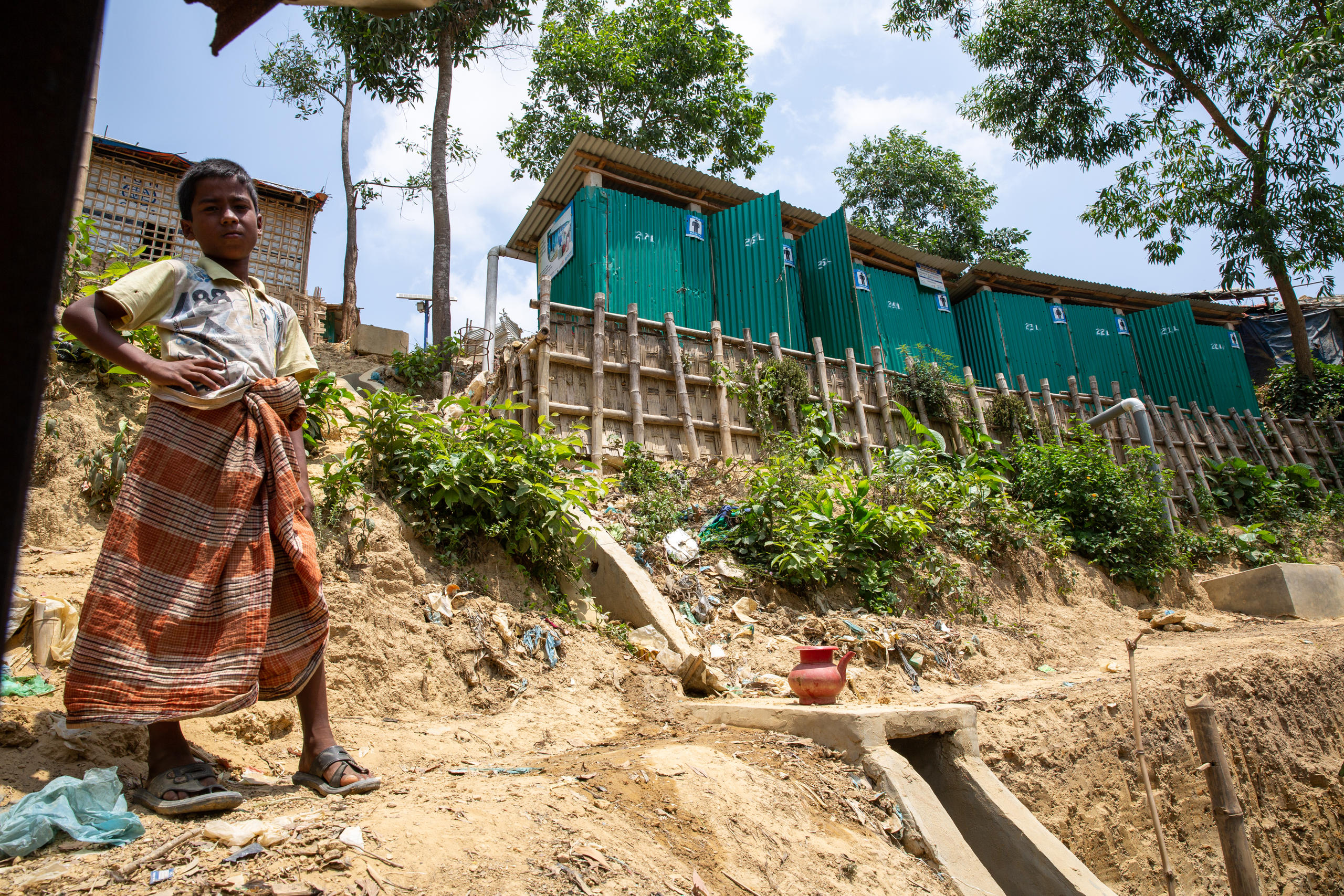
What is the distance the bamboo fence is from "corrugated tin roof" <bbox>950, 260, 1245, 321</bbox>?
3206 millimetres

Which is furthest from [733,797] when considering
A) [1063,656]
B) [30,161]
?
[1063,656]

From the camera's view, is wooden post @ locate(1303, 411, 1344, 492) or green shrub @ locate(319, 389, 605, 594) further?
wooden post @ locate(1303, 411, 1344, 492)

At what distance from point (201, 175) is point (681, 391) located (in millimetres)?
5497

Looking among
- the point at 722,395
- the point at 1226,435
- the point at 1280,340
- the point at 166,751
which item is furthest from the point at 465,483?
the point at 1280,340

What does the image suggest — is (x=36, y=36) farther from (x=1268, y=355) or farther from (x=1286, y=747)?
(x=1268, y=355)

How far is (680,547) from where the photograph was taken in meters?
5.80

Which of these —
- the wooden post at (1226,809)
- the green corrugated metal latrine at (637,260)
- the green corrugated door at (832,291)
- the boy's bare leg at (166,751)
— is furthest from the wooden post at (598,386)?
the boy's bare leg at (166,751)

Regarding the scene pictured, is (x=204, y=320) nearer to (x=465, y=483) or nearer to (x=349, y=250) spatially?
(x=465, y=483)

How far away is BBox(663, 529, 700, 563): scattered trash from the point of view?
18.7 ft

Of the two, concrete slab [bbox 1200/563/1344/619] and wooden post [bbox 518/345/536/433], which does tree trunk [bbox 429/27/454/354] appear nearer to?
wooden post [bbox 518/345/536/433]

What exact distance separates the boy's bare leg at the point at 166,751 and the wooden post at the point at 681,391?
5552 mm

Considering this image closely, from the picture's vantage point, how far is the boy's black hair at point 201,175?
2.22 metres

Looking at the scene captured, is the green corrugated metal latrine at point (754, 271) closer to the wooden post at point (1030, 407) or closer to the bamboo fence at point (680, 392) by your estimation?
the bamboo fence at point (680, 392)

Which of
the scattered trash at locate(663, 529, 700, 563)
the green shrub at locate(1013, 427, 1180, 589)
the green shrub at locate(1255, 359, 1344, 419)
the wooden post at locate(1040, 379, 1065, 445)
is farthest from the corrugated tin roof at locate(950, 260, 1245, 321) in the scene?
the scattered trash at locate(663, 529, 700, 563)
